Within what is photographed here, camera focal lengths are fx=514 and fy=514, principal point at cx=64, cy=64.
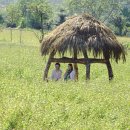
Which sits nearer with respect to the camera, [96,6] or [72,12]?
[96,6]

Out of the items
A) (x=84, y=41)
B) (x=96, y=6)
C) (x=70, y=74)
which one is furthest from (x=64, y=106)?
(x=96, y=6)

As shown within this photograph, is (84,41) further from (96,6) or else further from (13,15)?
(13,15)

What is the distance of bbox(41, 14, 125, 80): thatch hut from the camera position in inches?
703

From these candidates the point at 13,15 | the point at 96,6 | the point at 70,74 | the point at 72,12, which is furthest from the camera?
the point at 13,15

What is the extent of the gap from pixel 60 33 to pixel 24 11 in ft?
A: 318

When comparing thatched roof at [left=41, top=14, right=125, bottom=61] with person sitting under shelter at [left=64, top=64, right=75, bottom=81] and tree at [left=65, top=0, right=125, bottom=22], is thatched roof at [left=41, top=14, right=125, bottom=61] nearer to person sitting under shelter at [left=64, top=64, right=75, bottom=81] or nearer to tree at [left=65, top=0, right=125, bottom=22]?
person sitting under shelter at [left=64, top=64, right=75, bottom=81]

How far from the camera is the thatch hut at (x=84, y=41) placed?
1784 centimetres

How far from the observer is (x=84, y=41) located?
1789cm

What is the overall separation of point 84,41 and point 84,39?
0.31 ft

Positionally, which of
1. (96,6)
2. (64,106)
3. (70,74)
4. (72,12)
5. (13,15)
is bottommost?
(70,74)

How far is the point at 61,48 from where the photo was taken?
17922 millimetres

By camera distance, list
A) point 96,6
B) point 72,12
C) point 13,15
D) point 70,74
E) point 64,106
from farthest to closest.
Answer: point 13,15
point 72,12
point 96,6
point 70,74
point 64,106

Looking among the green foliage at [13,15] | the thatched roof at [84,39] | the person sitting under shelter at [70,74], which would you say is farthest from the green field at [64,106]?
the green foliage at [13,15]

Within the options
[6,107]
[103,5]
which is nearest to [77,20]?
[6,107]
